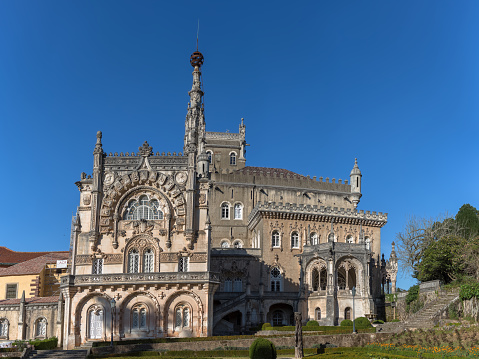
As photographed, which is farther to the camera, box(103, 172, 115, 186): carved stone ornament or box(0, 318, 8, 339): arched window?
box(0, 318, 8, 339): arched window

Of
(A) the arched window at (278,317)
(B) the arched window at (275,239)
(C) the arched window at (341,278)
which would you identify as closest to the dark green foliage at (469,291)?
(C) the arched window at (341,278)

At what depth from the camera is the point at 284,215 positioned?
218ft

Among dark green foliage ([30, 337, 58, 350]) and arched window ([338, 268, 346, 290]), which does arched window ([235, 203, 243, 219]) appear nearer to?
arched window ([338, 268, 346, 290])

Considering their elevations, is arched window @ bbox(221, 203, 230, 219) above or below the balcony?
above

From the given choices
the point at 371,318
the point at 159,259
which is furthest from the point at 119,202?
the point at 371,318

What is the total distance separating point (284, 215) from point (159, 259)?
20444 mm

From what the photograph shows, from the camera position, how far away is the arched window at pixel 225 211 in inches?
2822

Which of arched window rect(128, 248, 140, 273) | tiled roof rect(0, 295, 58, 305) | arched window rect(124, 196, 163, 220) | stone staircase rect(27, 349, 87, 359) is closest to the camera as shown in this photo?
stone staircase rect(27, 349, 87, 359)

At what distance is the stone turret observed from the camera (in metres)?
76.1

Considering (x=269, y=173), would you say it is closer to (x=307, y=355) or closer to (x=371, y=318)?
(x=371, y=318)

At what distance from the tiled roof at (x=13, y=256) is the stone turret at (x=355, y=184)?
4224cm

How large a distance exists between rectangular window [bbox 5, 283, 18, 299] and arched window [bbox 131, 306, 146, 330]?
20950 mm

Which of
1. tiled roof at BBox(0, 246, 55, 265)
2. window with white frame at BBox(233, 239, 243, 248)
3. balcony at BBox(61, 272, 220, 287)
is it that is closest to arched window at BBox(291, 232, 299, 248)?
window with white frame at BBox(233, 239, 243, 248)

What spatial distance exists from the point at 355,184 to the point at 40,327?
43.8 m
